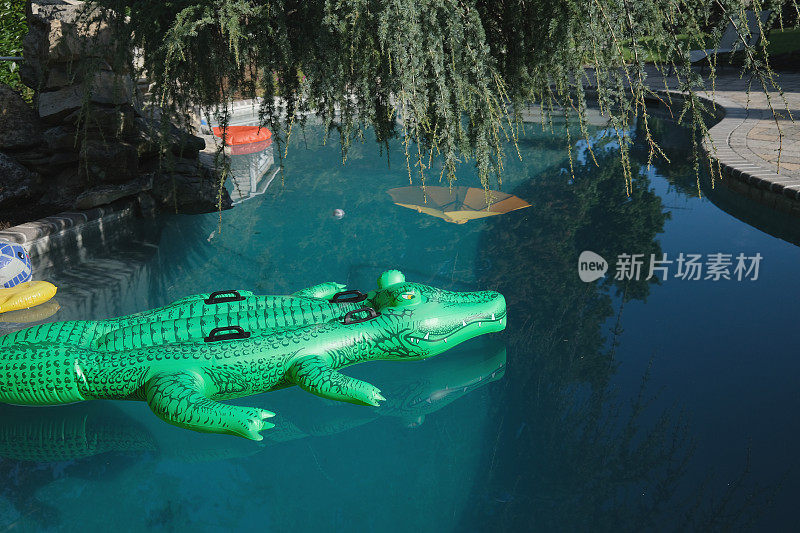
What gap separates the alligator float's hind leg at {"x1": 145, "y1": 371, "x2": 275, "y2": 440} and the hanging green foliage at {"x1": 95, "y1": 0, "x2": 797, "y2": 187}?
1523 millimetres

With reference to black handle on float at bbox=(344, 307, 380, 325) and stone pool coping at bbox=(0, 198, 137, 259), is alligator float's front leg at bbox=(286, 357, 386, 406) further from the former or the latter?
stone pool coping at bbox=(0, 198, 137, 259)

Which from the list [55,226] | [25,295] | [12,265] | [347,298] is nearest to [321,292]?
[347,298]

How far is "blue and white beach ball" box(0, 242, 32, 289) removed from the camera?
506 cm

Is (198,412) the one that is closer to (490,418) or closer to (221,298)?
(221,298)

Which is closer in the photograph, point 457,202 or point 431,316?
point 431,316

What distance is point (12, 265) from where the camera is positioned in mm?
5109

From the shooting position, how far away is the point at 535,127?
456 inches

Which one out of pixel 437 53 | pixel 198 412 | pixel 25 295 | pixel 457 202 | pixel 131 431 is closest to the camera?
pixel 198 412

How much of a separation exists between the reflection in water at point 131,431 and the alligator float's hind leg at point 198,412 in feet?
1.33

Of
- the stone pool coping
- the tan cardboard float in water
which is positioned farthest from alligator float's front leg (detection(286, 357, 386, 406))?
the tan cardboard float in water

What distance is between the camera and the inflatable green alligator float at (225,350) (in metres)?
3.34

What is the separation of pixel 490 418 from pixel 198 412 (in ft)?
5.49

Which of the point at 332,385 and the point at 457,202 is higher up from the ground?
the point at 457,202

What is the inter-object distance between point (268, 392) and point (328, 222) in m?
3.45
